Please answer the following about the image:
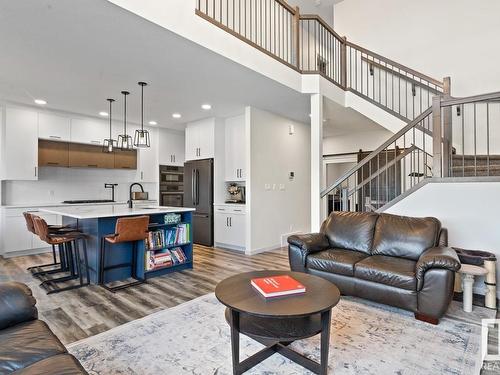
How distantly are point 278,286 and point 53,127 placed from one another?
→ 574 cm

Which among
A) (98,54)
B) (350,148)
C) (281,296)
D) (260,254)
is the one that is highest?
(98,54)

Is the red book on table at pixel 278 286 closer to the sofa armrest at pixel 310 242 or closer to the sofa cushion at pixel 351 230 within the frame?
the sofa armrest at pixel 310 242

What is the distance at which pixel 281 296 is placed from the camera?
6.15 ft

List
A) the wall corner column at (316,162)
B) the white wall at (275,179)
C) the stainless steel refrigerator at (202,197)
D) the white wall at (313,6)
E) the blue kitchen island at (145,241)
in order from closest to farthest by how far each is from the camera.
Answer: the blue kitchen island at (145,241) < the wall corner column at (316,162) < the white wall at (275,179) < the stainless steel refrigerator at (202,197) < the white wall at (313,6)

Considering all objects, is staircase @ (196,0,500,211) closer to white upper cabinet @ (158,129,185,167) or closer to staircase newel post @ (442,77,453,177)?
staircase newel post @ (442,77,453,177)

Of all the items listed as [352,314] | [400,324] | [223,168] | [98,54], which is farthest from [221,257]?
[98,54]

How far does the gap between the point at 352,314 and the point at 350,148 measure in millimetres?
5312

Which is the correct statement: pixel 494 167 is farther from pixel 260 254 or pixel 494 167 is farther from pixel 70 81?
pixel 70 81

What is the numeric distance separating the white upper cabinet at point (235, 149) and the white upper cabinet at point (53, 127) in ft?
10.4

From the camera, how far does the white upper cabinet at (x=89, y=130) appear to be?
5938 millimetres

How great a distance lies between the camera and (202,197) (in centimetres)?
602

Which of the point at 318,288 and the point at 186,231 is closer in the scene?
the point at 318,288

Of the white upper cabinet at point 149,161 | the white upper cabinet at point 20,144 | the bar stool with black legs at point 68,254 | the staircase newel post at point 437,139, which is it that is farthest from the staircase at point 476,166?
the white upper cabinet at point 20,144

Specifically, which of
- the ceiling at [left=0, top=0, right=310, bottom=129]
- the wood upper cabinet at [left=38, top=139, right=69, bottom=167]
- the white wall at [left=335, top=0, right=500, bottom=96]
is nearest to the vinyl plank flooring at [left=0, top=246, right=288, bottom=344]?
the wood upper cabinet at [left=38, top=139, right=69, bottom=167]
